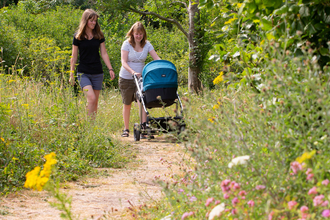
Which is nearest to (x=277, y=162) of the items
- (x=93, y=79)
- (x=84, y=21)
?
(x=93, y=79)

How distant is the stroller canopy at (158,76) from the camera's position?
18.6 ft

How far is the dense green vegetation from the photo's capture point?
1691 millimetres

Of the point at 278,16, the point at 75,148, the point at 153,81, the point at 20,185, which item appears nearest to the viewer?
the point at 278,16

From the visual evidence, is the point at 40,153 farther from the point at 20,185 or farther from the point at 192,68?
the point at 192,68

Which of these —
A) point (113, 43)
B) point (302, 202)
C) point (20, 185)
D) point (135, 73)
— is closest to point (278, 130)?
point (302, 202)

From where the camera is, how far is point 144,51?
20.9 ft

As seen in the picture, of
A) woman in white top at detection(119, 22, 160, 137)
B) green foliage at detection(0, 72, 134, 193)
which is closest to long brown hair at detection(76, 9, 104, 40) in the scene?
woman in white top at detection(119, 22, 160, 137)

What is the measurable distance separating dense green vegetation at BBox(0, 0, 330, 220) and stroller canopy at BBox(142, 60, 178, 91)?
107cm

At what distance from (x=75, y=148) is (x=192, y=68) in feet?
19.1

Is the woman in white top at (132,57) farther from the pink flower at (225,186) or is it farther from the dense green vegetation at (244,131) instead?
the pink flower at (225,186)

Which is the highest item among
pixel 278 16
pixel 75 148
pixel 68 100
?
pixel 278 16

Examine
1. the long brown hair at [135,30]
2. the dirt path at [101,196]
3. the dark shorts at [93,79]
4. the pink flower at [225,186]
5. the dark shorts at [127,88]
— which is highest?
the long brown hair at [135,30]

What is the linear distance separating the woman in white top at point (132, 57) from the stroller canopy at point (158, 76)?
446mm

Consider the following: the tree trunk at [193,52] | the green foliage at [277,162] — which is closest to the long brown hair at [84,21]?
the green foliage at [277,162]
